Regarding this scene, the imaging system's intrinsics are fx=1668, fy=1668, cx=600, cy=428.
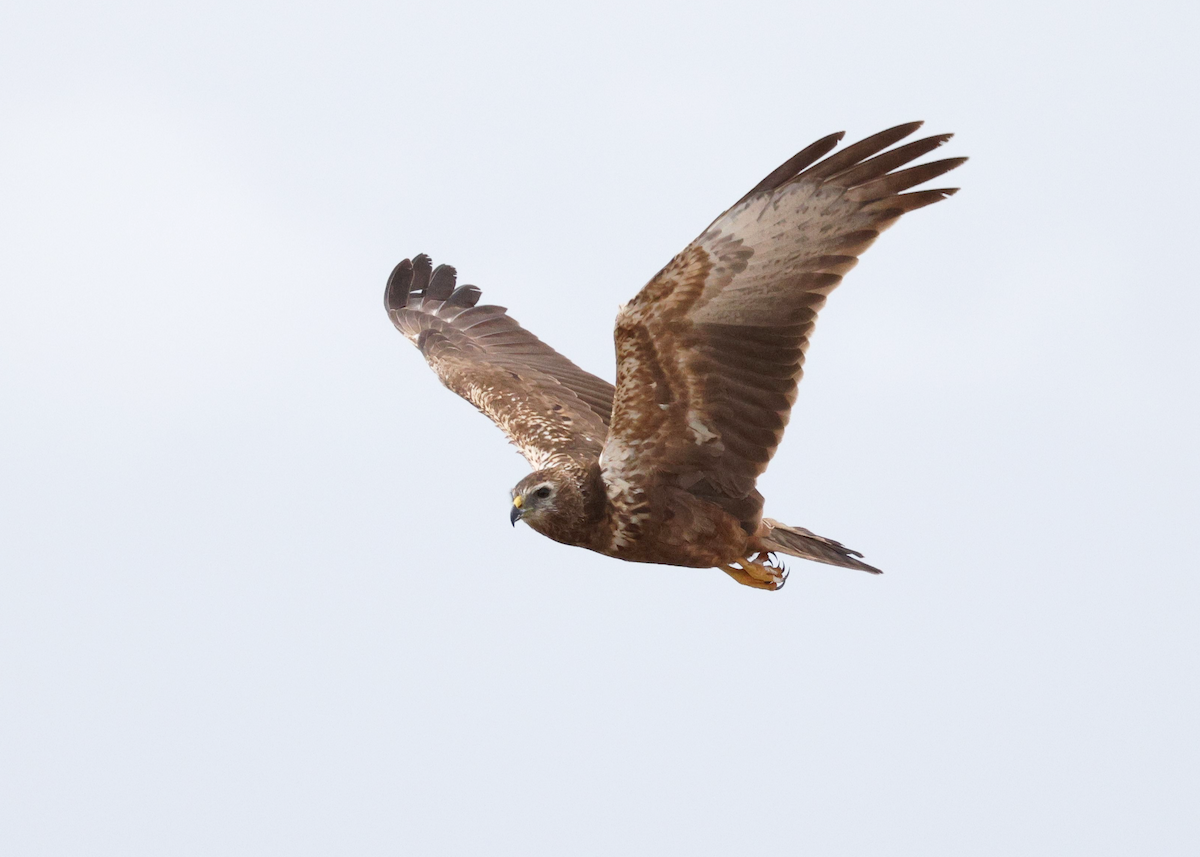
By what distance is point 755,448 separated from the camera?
9828 mm

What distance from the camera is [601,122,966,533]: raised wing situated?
29.8 ft

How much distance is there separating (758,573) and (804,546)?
34 cm

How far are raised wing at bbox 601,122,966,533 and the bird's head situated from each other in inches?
17.7

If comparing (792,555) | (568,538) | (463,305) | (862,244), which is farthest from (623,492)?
(463,305)

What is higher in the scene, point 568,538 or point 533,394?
point 533,394

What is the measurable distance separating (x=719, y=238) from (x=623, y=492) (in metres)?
1.70

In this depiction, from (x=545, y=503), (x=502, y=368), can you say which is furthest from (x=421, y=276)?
(x=545, y=503)

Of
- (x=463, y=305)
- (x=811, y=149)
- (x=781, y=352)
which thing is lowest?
(x=781, y=352)

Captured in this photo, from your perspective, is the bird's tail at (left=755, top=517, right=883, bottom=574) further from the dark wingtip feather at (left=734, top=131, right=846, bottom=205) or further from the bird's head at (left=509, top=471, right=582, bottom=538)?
the dark wingtip feather at (left=734, top=131, right=846, bottom=205)

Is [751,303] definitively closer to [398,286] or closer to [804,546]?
[804,546]

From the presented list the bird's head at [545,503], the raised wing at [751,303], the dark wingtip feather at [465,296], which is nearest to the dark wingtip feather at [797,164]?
the raised wing at [751,303]

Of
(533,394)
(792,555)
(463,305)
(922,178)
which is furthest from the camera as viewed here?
(463,305)

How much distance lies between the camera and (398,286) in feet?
47.4

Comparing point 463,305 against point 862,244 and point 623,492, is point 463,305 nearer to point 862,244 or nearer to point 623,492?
point 623,492
